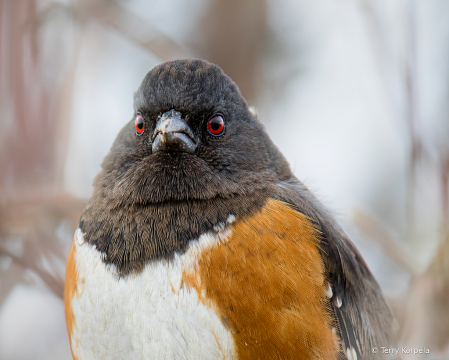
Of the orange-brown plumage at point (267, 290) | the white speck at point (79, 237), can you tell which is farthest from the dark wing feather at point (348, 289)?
the white speck at point (79, 237)

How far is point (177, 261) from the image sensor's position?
166 centimetres

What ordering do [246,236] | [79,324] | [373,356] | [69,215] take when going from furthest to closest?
1. [69,215]
2. [373,356]
3. [79,324]
4. [246,236]

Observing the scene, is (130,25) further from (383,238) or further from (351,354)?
(351,354)

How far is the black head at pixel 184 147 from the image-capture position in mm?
1836

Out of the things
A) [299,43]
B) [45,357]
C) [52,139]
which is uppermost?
[299,43]

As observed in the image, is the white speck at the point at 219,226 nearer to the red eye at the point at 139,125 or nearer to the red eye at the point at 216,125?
the red eye at the point at 216,125

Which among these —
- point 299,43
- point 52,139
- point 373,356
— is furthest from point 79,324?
point 299,43

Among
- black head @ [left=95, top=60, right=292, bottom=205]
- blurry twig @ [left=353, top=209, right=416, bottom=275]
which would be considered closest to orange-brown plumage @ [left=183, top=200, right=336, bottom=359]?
black head @ [left=95, top=60, right=292, bottom=205]

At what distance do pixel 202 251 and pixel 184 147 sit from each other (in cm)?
46

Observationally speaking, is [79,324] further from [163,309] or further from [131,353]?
[163,309]

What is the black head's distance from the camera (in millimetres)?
1836

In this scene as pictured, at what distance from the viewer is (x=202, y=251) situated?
167cm

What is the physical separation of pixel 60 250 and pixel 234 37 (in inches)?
116

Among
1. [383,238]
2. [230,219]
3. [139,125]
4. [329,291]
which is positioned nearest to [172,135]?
[139,125]
